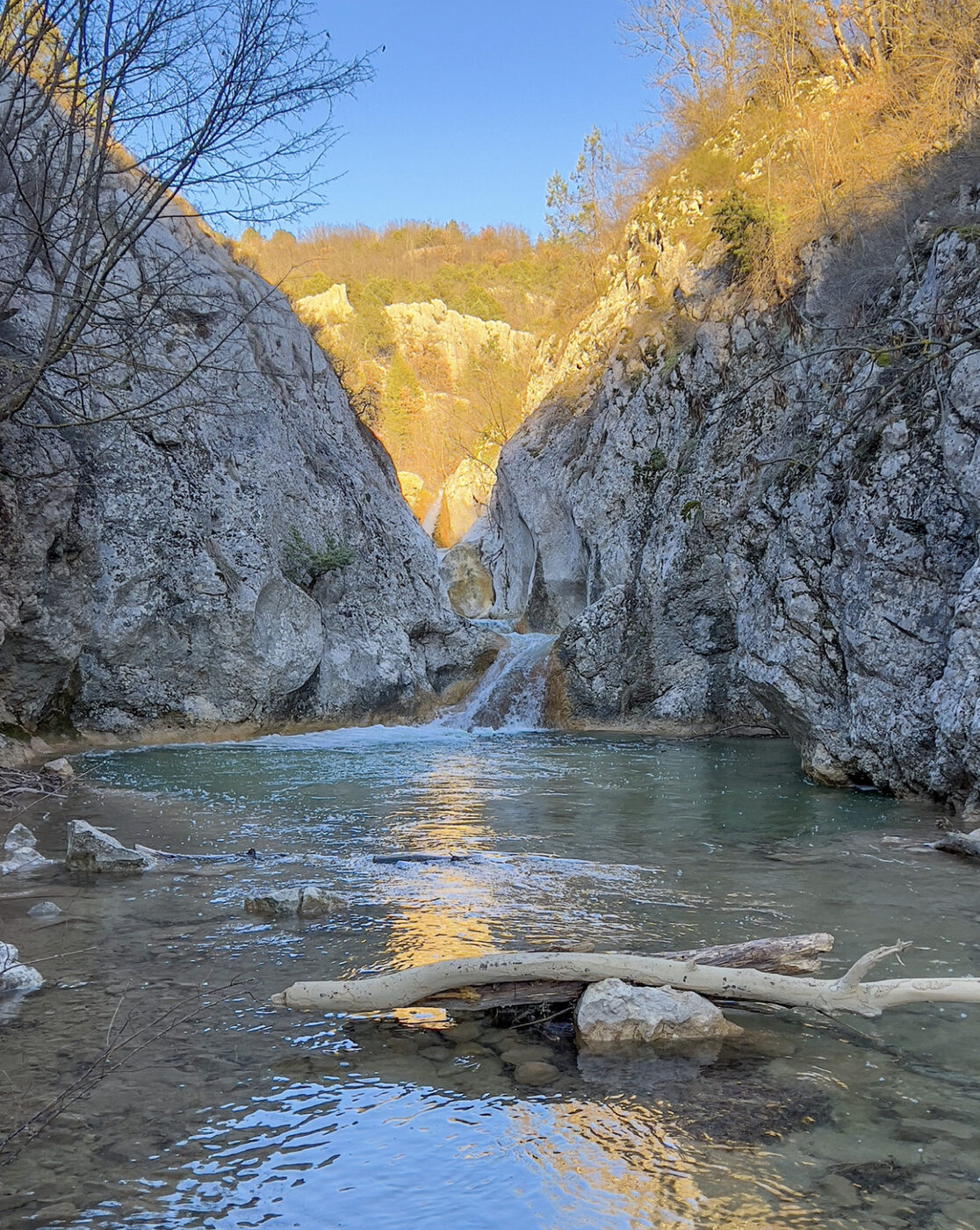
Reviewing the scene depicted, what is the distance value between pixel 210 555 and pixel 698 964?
13696mm

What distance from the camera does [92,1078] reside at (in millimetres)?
3100

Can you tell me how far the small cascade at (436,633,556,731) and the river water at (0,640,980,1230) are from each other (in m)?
11.7

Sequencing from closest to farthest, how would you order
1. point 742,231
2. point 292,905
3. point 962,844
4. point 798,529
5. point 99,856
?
point 292,905 → point 99,856 → point 962,844 → point 798,529 → point 742,231

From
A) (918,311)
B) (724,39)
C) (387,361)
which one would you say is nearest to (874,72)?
(724,39)

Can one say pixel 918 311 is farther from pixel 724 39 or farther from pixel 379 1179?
pixel 724 39

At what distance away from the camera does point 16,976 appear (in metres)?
3.93

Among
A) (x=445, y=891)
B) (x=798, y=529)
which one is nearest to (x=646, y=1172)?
(x=445, y=891)

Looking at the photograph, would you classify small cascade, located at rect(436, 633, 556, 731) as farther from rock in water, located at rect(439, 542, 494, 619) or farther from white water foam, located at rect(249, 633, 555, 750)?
rock in water, located at rect(439, 542, 494, 619)

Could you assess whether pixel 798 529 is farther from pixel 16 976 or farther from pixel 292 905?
pixel 16 976

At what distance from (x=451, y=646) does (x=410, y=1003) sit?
668 inches

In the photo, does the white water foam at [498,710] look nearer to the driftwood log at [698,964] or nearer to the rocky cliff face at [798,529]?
the rocky cliff face at [798,529]

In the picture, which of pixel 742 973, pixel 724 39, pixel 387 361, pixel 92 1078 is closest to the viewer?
pixel 92 1078

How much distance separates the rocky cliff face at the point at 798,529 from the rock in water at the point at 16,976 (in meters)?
4.09

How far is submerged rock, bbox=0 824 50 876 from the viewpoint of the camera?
600cm
